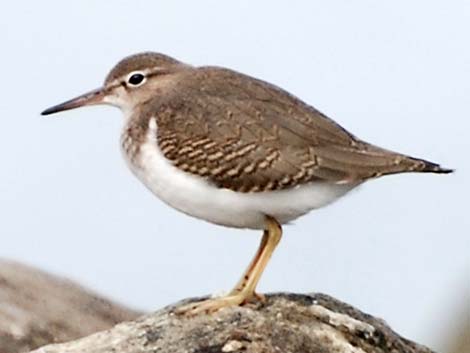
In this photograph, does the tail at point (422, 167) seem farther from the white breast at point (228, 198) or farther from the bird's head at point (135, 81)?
the bird's head at point (135, 81)

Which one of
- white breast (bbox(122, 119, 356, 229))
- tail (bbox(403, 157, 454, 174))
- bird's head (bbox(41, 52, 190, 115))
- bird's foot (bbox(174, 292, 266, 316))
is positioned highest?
tail (bbox(403, 157, 454, 174))

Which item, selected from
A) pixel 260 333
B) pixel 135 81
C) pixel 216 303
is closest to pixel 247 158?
pixel 216 303

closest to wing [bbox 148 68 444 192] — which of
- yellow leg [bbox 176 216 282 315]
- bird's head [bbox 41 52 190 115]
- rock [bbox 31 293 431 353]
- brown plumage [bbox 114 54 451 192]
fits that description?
brown plumage [bbox 114 54 451 192]

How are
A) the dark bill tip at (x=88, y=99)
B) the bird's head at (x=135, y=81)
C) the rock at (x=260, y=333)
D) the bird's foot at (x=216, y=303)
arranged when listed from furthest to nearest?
the dark bill tip at (x=88, y=99)
the bird's head at (x=135, y=81)
the bird's foot at (x=216, y=303)
the rock at (x=260, y=333)

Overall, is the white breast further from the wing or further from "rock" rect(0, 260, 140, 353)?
"rock" rect(0, 260, 140, 353)

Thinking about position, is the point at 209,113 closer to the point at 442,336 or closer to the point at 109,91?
the point at 109,91

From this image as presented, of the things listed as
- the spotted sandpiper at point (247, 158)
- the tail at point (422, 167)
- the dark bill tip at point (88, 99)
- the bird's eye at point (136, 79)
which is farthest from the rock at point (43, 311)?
the tail at point (422, 167)

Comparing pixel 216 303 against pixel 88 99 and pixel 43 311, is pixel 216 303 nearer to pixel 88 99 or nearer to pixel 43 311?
pixel 88 99
